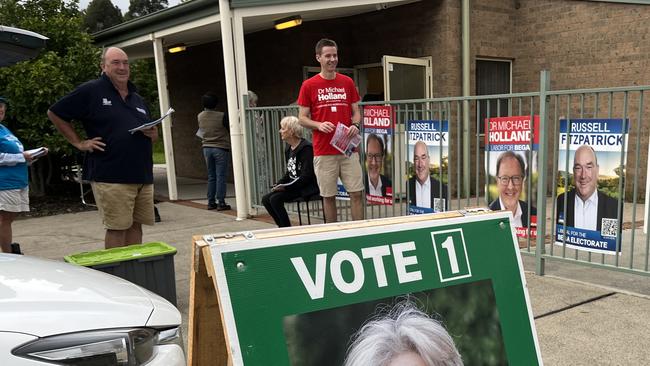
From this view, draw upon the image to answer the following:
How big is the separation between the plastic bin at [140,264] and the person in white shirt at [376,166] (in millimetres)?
2902

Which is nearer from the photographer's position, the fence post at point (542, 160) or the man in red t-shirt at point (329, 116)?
the fence post at point (542, 160)

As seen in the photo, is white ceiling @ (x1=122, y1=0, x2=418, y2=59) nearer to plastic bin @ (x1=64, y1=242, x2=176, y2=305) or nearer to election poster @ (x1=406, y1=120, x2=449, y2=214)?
election poster @ (x1=406, y1=120, x2=449, y2=214)

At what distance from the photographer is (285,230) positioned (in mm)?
1717

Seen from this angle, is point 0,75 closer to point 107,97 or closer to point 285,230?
point 107,97

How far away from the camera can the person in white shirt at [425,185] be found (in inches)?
208

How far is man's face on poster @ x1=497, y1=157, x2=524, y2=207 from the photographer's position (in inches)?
179

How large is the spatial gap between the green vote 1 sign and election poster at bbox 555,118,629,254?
89.2 inches

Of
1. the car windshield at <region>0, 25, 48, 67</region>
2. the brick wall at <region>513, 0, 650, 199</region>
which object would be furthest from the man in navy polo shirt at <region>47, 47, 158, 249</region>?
the brick wall at <region>513, 0, 650, 199</region>

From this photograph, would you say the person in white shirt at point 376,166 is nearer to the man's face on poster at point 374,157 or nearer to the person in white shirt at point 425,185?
the man's face on poster at point 374,157

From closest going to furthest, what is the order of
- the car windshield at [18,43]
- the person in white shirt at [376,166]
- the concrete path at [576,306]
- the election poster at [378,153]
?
the concrete path at [576,306], the car windshield at [18,43], the election poster at [378,153], the person in white shirt at [376,166]

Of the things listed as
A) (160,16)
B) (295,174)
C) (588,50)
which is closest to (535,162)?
(295,174)

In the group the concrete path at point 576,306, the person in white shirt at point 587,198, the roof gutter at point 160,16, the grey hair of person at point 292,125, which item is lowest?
the concrete path at point 576,306

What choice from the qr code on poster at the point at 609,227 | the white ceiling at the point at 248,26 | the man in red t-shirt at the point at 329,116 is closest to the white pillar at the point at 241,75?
the white ceiling at the point at 248,26

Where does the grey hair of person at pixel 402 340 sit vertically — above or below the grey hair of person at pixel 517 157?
below
